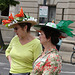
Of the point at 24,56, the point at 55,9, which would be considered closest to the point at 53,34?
the point at 24,56

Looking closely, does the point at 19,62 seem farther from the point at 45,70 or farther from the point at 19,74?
the point at 45,70

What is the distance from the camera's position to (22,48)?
331 cm

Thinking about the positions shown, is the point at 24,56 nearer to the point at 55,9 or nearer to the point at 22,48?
the point at 22,48

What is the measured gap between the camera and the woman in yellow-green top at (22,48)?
3.22 metres

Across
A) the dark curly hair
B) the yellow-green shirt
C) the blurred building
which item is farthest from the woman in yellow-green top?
the blurred building

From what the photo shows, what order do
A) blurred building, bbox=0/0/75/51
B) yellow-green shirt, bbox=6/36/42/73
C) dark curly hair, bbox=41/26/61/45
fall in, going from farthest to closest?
blurred building, bbox=0/0/75/51 < yellow-green shirt, bbox=6/36/42/73 < dark curly hair, bbox=41/26/61/45

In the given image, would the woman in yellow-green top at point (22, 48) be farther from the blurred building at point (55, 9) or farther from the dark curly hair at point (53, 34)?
the blurred building at point (55, 9)

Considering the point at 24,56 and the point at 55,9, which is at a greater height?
the point at 55,9

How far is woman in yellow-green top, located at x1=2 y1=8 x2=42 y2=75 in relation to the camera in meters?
3.22

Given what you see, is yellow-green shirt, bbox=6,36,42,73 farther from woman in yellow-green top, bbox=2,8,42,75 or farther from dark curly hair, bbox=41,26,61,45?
dark curly hair, bbox=41,26,61,45

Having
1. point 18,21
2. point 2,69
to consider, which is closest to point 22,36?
point 18,21

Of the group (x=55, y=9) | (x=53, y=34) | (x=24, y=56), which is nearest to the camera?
(x=53, y=34)

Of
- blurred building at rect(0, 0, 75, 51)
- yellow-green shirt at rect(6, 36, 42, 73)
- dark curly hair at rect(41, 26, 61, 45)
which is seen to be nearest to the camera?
dark curly hair at rect(41, 26, 61, 45)

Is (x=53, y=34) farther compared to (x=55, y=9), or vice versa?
(x=55, y=9)
